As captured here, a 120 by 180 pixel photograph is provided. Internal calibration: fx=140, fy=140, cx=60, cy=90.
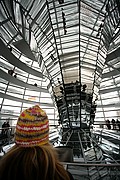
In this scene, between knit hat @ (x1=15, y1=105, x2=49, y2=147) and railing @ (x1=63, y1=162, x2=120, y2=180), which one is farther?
railing @ (x1=63, y1=162, x2=120, y2=180)

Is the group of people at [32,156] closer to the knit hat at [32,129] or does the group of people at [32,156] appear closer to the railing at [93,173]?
the knit hat at [32,129]

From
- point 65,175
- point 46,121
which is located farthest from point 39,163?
point 46,121

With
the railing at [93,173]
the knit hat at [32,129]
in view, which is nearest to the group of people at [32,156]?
the knit hat at [32,129]

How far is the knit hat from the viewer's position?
113 centimetres

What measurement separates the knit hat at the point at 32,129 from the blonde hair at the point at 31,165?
54mm

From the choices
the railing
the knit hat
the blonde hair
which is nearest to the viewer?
the blonde hair

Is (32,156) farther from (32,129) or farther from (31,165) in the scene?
(32,129)

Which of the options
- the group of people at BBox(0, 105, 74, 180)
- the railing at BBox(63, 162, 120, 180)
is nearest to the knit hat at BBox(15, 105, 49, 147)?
the group of people at BBox(0, 105, 74, 180)

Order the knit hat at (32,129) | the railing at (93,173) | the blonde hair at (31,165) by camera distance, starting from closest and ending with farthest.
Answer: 1. the blonde hair at (31,165)
2. the knit hat at (32,129)
3. the railing at (93,173)

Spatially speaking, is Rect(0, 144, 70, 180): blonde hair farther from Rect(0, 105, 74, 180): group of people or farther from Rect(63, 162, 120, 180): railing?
Rect(63, 162, 120, 180): railing

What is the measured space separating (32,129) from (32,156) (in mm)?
214

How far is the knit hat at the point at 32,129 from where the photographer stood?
1133 millimetres

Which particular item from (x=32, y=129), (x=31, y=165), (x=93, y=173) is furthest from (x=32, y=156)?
(x=93, y=173)

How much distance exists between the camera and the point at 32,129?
1.17 meters
